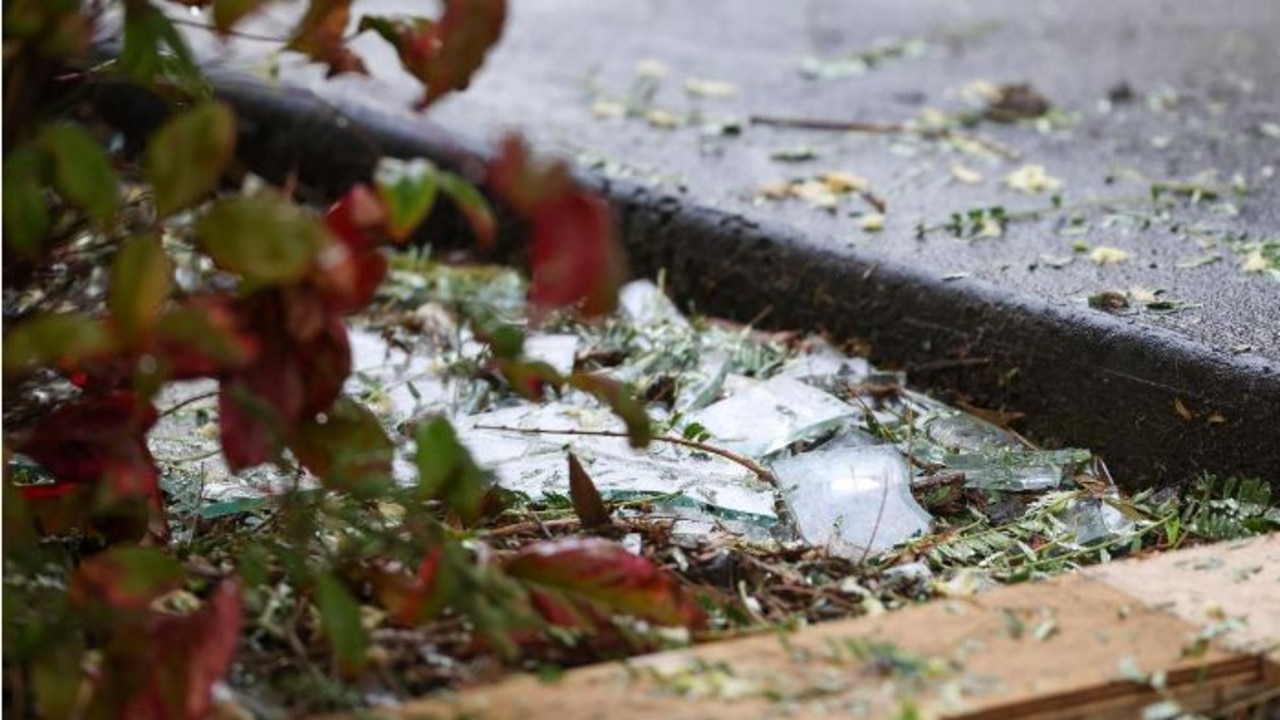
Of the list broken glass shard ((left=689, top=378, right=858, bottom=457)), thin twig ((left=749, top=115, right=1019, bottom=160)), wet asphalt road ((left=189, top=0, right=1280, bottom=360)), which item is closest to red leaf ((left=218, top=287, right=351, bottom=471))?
wet asphalt road ((left=189, top=0, right=1280, bottom=360))

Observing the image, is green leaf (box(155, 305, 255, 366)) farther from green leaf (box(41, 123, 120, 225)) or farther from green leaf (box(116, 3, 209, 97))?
green leaf (box(116, 3, 209, 97))

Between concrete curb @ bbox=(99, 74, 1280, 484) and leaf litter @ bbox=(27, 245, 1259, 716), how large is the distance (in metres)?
0.04

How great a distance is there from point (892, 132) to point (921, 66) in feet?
1.89

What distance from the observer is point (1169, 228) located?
2473 mm

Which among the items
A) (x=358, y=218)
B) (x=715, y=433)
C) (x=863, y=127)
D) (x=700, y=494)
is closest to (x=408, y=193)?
(x=358, y=218)

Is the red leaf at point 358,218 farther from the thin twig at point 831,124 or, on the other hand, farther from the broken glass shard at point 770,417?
the thin twig at point 831,124

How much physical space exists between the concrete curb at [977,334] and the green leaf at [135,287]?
1.70ft

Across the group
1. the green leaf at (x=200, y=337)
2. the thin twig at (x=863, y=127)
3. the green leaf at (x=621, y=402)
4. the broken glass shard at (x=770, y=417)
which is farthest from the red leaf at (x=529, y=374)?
the thin twig at (x=863, y=127)

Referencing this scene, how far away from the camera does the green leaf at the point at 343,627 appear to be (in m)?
1.23

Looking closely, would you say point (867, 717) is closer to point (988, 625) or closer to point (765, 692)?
point (765, 692)

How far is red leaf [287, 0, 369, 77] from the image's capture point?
1435 mm

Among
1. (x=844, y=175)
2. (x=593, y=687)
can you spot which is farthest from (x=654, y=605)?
(x=844, y=175)

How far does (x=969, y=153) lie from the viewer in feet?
9.56

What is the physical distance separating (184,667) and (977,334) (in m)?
1.22
